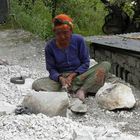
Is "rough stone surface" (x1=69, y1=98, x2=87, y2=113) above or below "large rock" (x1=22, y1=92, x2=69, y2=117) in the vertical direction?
below

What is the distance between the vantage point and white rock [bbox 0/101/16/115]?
490cm

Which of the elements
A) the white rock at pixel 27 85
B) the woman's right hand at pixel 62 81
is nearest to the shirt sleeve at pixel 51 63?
the woman's right hand at pixel 62 81

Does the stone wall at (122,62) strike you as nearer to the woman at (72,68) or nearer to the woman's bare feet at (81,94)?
the woman at (72,68)

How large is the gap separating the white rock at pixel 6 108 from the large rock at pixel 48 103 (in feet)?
0.65

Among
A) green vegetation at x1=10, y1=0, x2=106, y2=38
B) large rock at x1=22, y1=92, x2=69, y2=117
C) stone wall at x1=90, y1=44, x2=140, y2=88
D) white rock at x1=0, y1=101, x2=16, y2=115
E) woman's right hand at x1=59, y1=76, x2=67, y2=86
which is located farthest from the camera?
green vegetation at x1=10, y1=0, x2=106, y2=38

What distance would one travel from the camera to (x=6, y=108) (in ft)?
16.8

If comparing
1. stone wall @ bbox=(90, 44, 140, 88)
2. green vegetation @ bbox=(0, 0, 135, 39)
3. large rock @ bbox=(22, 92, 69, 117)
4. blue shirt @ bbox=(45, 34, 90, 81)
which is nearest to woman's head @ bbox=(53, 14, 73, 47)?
blue shirt @ bbox=(45, 34, 90, 81)

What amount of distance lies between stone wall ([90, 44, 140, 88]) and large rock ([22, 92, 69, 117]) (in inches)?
88.5

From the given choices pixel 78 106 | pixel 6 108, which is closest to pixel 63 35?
pixel 78 106

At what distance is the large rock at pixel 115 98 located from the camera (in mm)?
5355

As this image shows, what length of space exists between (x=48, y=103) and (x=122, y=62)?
3.02 meters

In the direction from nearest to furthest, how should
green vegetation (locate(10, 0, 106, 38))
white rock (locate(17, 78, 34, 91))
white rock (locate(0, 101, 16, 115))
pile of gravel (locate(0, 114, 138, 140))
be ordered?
pile of gravel (locate(0, 114, 138, 140)), white rock (locate(0, 101, 16, 115)), white rock (locate(17, 78, 34, 91)), green vegetation (locate(10, 0, 106, 38))

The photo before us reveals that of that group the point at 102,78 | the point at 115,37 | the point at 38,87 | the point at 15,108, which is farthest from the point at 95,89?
the point at 115,37

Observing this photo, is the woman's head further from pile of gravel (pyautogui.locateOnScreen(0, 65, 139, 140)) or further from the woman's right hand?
pile of gravel (pyautogui.locateOnScreen(0, 65, 139, 140))
